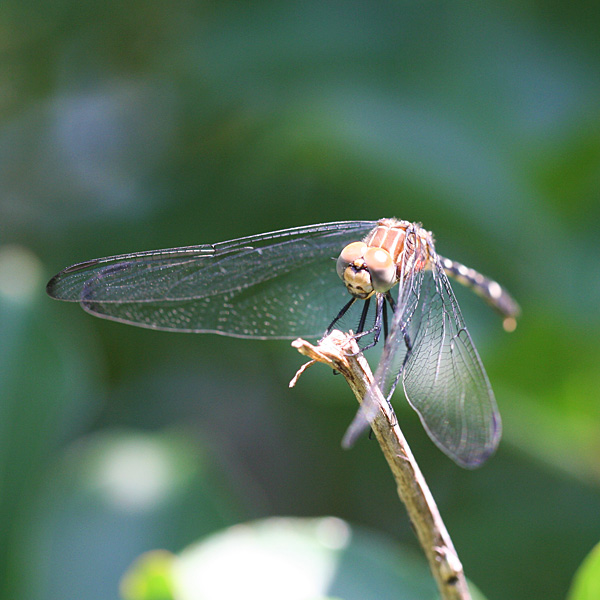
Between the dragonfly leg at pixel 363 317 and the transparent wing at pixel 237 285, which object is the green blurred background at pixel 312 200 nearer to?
the transparent wing at pixel 237 285

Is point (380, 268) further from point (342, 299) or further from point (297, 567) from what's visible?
point (297, 567)

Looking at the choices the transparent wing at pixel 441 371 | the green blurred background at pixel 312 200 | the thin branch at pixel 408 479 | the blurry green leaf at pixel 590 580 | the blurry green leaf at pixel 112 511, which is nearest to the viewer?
the thin branch at pixel 408 479

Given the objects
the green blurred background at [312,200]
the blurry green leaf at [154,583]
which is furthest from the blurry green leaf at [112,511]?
the blurry green leaf at [154,583]

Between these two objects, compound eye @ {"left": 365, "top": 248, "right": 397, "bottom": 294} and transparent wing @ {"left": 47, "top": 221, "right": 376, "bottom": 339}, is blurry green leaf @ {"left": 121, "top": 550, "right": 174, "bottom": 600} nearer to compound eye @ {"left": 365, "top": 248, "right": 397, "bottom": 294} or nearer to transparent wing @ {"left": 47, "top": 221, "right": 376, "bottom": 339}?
transparent wing @ {"left": 47, "top": 221, "right": 376, "bottom": 339}

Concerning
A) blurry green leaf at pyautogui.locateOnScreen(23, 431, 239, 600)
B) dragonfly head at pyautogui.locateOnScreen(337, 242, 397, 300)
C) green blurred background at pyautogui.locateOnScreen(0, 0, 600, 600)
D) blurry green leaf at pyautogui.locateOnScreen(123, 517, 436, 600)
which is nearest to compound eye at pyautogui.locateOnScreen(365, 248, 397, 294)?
dragonfly head at pyautogui.locateOnScreen(337, 242, 397, 300)

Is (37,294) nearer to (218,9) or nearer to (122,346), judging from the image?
(122,346)

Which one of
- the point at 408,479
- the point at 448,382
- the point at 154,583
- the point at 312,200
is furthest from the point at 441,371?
the point at 312,200

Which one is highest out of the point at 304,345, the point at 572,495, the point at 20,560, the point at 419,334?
the point at 304,345

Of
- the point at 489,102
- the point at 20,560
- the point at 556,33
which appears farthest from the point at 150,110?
the point at 20,560
